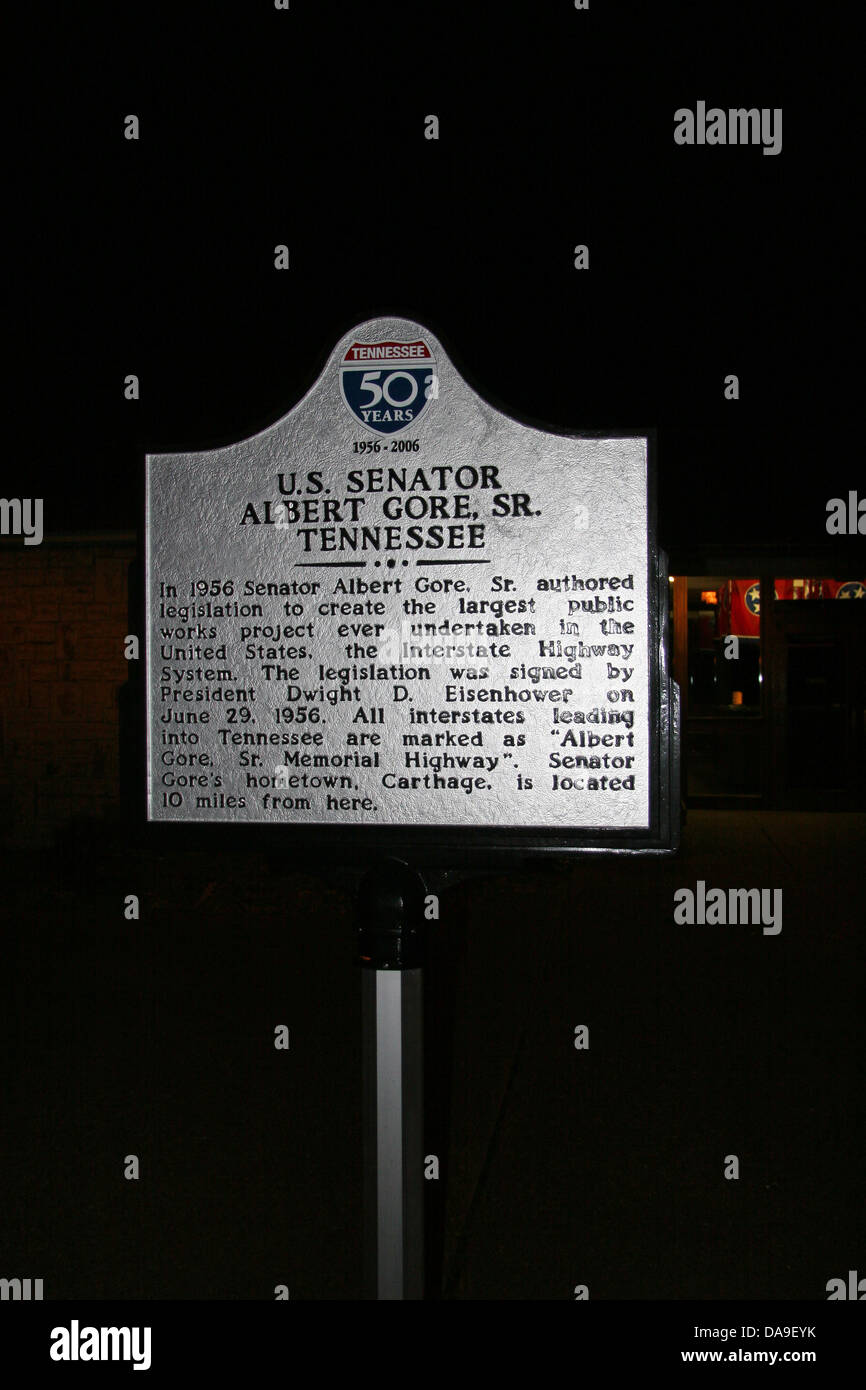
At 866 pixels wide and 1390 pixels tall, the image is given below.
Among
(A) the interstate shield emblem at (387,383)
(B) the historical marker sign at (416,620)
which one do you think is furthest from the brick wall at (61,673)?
(A) the interstate shield emblem at (387,383)

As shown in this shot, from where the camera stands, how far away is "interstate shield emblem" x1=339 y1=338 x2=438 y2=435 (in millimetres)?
2748

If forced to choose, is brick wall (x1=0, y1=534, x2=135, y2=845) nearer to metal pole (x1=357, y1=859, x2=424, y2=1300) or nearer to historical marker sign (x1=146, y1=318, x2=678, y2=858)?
historical marker sign (x1=146, y1=318, x2=678, y2=858)

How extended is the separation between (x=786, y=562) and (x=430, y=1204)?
35.3ft

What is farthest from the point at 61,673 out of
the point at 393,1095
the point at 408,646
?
the point at 393,1095

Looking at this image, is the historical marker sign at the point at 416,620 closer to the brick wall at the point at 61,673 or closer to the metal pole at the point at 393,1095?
the metal pole at the point at 393,1095

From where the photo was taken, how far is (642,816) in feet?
8.89

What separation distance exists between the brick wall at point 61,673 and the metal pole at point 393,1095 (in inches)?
330

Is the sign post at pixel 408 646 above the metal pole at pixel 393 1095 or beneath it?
above

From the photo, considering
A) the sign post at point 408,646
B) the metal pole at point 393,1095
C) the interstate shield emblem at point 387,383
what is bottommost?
the metal pole at point 393,1095

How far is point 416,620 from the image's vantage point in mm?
2787

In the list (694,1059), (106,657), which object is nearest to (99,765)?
(106,657)

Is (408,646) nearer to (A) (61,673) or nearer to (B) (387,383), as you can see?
(B) (387,383)

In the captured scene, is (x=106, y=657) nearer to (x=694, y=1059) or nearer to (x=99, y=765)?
(x=99, y=765)

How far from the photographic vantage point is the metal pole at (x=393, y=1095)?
264 cm
